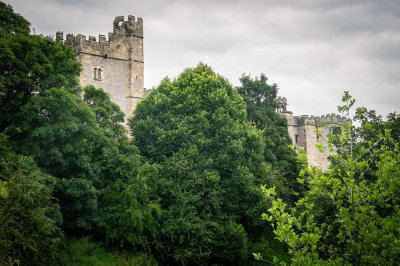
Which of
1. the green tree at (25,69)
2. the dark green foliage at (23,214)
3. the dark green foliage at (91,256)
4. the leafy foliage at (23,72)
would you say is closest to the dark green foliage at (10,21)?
the green tree at (25,69)

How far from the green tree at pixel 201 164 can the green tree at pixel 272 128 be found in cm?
447

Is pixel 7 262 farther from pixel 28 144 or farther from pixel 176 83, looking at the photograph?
pixel 176 83

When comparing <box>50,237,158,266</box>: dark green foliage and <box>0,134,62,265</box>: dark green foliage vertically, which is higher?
<box>0,134,62,265</box>: dark green foliage

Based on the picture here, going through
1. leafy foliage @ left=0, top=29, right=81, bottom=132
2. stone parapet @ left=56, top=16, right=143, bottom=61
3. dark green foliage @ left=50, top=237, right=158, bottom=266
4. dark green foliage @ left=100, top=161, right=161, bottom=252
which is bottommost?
dark green foliage @ left=50, top=237, right=158, bottom=266

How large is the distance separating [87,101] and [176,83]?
25.5ft

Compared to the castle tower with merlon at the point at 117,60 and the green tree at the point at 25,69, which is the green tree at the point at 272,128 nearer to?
the castle tower with merlon at the point at 117,60

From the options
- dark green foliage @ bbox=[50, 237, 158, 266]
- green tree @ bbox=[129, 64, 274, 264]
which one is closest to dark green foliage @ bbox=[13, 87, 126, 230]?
dark green foliage @ bbox=[50, 237, 158, 266]

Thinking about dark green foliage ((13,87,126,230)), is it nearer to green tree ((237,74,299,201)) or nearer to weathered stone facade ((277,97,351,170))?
green tree ((237,74,299,201))

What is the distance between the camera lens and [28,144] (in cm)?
2083

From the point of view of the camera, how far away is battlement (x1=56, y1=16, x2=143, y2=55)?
37781 millimetres

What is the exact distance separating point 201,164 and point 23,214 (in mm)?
12651

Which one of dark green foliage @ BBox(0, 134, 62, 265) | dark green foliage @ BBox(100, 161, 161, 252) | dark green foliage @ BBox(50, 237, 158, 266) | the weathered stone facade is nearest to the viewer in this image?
dark green foliage @ BBox(0, 134, 62, 265)

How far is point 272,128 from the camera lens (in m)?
36.8

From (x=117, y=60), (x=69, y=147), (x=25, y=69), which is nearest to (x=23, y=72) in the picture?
(x=25, y=69)
